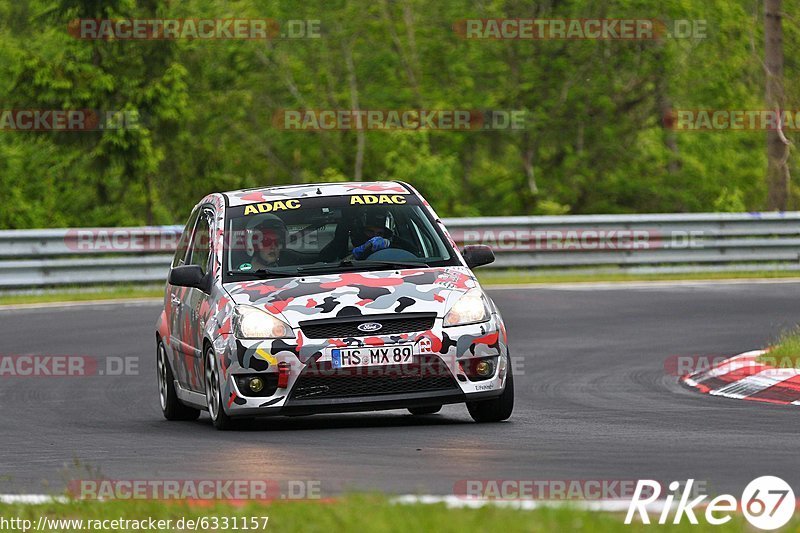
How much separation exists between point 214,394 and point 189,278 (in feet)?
3.01

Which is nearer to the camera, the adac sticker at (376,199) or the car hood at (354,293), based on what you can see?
the car hood at (354,293)

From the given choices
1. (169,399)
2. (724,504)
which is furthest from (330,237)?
(724,504)

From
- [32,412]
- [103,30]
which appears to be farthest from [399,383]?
[103,30]

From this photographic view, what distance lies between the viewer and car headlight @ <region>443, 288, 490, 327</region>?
34.7 feet

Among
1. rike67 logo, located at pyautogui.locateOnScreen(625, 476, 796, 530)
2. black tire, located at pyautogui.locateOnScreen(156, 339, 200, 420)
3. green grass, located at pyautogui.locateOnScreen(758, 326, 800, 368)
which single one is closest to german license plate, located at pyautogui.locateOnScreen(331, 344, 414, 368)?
black tire, located at pyautogui.locateOnScreen(156, 339, 200, 420)

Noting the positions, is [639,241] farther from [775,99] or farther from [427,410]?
[427,410]

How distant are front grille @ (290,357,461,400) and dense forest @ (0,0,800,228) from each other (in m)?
25.8

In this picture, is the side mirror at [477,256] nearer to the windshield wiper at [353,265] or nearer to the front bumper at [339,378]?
the windshield wiper at [353,265]

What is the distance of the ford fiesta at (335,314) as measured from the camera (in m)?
10.4

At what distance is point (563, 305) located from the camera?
21.4 meters

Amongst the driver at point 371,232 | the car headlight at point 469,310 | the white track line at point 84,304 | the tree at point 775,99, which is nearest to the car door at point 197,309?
the driver at point 371,232

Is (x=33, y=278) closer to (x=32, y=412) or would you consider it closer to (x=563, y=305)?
(x=563, y=305)

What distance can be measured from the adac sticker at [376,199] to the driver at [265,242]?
586mm

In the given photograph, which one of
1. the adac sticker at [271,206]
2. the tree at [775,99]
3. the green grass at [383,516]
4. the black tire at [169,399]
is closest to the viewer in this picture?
the green grass at [383,516]
